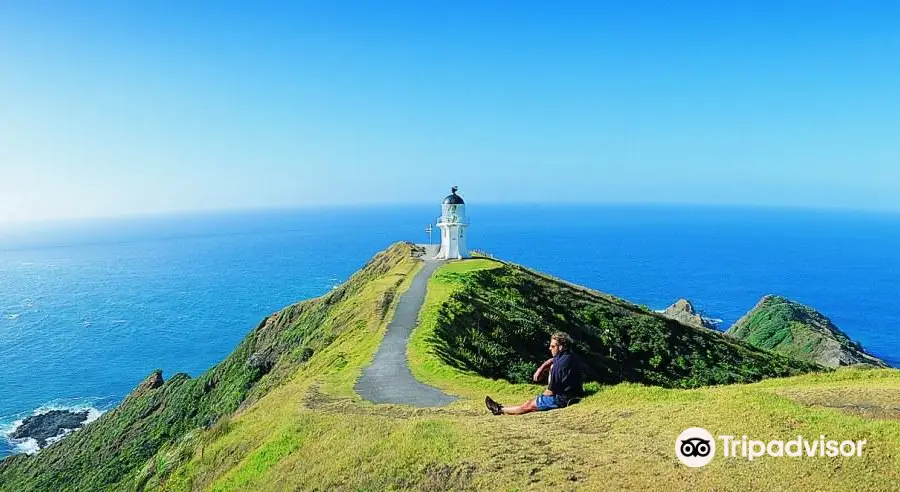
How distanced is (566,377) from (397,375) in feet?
41.7

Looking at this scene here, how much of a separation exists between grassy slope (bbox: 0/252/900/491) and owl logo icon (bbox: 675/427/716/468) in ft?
0.79

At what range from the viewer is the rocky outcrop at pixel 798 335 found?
74938mm

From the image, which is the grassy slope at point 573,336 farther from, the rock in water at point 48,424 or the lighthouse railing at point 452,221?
the rock in water at point 48,424

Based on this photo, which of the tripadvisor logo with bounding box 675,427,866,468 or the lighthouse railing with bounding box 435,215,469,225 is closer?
the tripadvisor logo with bounding box 675,427,866,468

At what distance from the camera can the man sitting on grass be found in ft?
53.9

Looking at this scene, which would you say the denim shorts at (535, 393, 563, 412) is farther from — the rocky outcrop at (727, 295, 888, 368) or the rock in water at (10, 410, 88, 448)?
the rocky outcrop at (727, 295, 888, 368)

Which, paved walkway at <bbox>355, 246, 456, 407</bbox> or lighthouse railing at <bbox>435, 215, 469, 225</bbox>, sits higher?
lighthouse railing at <bbox>435, 215, 469, 225</bbox>

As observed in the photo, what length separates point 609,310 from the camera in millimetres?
51000

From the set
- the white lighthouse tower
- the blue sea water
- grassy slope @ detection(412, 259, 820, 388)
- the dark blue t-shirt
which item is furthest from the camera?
the blue sea water

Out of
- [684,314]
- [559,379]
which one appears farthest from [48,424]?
[684,314]

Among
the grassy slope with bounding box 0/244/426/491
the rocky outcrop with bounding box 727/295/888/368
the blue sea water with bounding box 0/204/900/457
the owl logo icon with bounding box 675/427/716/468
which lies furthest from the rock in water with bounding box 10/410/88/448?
the rocky outcrop with bounding box 727/295/888/368

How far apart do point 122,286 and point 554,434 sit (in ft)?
573

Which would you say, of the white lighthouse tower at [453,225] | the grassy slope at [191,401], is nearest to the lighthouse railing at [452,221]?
the white lighthouse tower at [453,225]

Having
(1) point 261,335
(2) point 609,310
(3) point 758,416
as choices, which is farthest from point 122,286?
(3) point 758,416
